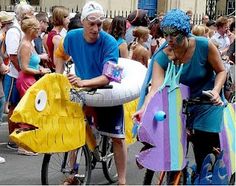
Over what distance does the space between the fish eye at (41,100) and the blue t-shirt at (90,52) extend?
22.8 inches

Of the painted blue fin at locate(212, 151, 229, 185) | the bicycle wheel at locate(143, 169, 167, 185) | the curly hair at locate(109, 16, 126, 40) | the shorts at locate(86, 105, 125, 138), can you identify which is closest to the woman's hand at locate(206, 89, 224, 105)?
the painted blue fin at locate(212, 151, 229, 185)

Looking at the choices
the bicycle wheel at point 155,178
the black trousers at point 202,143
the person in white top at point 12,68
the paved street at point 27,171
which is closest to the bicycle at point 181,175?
the bicycle wheel at point 155,178

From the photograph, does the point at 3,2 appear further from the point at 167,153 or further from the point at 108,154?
the point at 167,153

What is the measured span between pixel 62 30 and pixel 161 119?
545 cm

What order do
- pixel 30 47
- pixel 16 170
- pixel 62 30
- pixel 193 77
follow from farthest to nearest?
1. pixel 62 30
2. pixel 30 47
3. pixel 16 170
4. pixel 193 77

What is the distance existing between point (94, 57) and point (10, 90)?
10.2 feet

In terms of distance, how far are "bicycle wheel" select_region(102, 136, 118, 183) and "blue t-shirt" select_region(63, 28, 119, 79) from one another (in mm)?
811

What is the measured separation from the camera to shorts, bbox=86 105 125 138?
5738 mm

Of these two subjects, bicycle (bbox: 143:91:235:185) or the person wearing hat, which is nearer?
bicycle (bbox: 143:91:235:185)

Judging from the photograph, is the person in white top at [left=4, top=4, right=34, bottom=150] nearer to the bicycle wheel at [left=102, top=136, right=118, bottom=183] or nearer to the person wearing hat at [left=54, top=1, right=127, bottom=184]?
the bicycle wheel at [left=102, top=136, right=118, bottom=183]

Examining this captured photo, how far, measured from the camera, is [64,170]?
5.74 metres

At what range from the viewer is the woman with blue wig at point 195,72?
15.2 ft

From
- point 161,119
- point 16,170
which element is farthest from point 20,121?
point 16,170

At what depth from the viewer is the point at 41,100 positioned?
5152 mm
